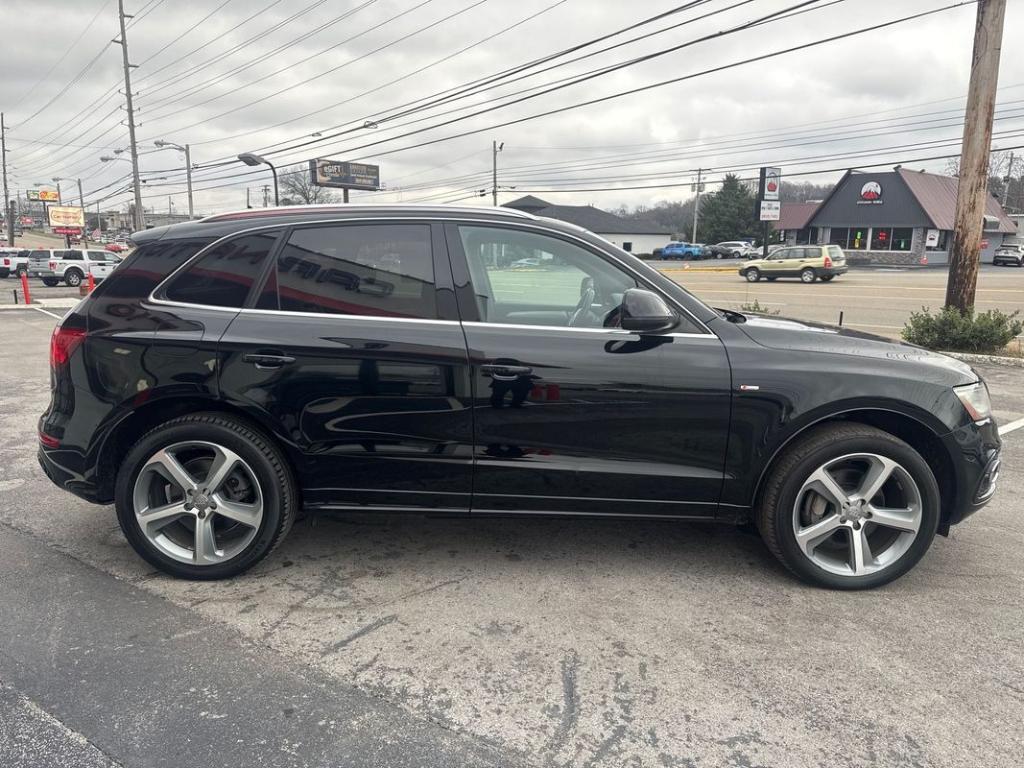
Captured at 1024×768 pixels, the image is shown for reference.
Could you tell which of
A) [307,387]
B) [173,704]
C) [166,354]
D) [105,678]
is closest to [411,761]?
[173,704]

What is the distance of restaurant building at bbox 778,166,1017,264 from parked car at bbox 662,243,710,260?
333 inches

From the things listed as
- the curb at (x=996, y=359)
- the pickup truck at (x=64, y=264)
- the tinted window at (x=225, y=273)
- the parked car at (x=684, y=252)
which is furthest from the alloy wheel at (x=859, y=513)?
the parked car at (x=684, y=252)

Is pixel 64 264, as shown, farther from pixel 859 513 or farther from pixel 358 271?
pixel 859 513

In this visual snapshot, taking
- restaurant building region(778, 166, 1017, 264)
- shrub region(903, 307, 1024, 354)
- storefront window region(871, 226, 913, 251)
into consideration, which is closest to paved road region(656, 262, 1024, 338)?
shrub region(903, 307, 1024, 354)

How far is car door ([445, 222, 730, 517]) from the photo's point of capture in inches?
123

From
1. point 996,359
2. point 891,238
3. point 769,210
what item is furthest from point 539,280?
point 891,238

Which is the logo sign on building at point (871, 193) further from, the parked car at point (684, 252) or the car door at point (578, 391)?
the car door at point (578, 391)

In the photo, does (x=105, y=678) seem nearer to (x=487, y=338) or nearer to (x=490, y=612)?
(x=490, y=612)

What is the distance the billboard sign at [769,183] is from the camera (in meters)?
42.7

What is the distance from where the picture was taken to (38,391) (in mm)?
7715

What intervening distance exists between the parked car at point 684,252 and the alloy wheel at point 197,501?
63.6 m

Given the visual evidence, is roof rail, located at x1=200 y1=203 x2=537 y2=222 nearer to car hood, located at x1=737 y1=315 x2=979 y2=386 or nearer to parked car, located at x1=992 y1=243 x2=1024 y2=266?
car hood, located at x1=737 y1=315 x2=979 y2=386

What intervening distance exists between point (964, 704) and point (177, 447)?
331cm

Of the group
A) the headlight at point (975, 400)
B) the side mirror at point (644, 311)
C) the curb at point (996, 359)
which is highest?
the side mirror at point (644, 311)
